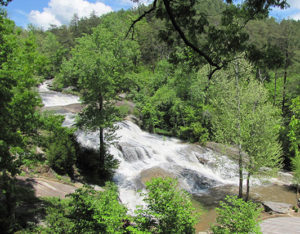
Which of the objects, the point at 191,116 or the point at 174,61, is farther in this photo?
the point at 191,116

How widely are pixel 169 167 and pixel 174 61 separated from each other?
13.7m

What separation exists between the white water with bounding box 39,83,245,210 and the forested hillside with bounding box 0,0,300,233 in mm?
1261

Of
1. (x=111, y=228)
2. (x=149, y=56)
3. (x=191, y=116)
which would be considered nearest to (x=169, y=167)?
(x=191, y=116)

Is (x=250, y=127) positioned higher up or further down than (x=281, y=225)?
higher up

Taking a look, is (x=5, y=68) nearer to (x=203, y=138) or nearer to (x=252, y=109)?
(x=252, y=109)

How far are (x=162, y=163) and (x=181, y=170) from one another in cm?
169

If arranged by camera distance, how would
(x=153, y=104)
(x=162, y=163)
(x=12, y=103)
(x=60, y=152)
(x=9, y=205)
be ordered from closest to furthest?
(x=12, y=103) < (x=9, y=205) < (x=60, y=152) < (x=162, y=163) < (x=153, y=104)

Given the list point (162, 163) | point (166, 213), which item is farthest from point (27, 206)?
point (162, 163)

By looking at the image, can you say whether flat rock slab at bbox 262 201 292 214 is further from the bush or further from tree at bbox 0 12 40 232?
tree at bbox 0 12 40 232

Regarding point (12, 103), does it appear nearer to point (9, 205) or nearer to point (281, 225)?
point (9, 205)

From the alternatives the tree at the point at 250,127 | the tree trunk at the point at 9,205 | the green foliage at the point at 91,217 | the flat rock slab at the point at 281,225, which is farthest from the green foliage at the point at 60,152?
the flat rock slab at the point at 281,225

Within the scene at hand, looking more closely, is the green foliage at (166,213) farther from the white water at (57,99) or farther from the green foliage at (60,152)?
the white water at (57,99)

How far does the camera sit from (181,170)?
62.4ft

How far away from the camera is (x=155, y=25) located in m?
47.2
